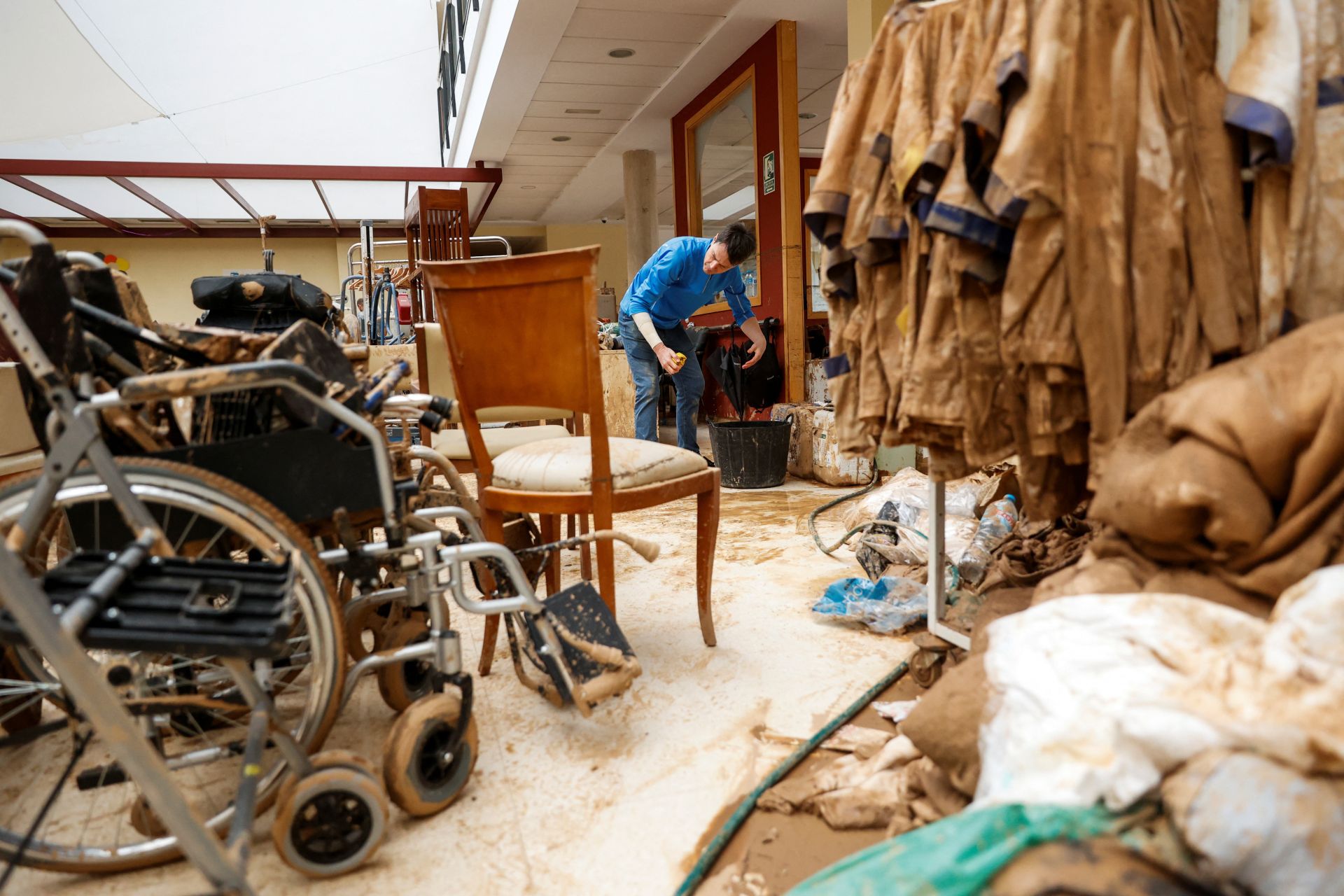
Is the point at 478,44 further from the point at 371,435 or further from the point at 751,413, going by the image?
the point at 371,435

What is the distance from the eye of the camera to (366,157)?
9.94 m

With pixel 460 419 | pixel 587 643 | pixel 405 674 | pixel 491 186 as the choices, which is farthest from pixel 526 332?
pixel 491 186

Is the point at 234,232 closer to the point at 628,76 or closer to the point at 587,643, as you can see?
the point at 628,76

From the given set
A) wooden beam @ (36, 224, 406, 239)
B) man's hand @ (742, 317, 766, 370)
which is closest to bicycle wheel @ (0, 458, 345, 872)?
man's hand @ (742, 317, 766, 370)

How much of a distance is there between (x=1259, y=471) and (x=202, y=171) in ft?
28.5

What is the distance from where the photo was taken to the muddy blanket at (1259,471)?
962 millimetres

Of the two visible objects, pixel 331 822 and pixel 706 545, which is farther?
pixel 706 545

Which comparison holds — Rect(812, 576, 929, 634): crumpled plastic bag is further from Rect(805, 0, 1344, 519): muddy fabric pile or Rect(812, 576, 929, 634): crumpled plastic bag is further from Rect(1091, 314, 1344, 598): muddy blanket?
Rect(1091, 314, 1344, 598): muddy blanket

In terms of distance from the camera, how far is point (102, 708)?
33.9 inches

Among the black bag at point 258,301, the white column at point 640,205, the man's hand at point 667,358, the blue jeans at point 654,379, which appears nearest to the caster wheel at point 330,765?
the black bag at point 258,301

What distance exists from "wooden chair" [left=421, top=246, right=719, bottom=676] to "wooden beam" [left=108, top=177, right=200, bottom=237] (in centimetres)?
821

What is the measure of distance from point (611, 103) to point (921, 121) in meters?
5.93

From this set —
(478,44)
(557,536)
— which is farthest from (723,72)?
(557,536)

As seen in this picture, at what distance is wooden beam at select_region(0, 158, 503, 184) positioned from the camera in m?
7.16
